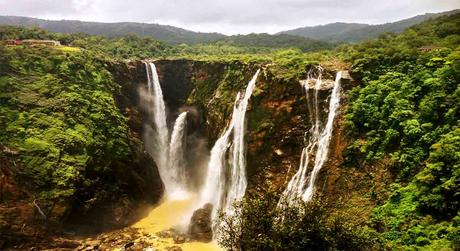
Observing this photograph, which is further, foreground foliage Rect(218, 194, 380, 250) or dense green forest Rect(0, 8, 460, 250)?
dense green forest Rect(0, 8, 460, 250)

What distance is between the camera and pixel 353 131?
25.9 metres

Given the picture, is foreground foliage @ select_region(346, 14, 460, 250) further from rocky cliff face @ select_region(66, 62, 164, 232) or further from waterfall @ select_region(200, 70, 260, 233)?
rocky cliff face @ select_region(66, 62, 164, 232)

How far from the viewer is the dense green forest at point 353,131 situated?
17.8 metres

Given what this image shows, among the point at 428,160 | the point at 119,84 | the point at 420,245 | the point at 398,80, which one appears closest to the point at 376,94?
the point at 398,80

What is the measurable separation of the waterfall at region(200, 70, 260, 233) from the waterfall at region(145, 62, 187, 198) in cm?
587

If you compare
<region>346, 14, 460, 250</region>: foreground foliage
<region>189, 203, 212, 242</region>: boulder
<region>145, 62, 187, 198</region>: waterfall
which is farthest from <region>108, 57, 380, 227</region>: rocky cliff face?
<region>189, 203, 212, 242</region>: boulder

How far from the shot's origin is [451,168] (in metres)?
19.0

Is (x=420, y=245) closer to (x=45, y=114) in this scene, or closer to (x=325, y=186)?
(x=325, y=186)

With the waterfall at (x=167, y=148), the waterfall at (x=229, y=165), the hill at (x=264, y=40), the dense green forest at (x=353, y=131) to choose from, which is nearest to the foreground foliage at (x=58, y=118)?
the dense green forest at (x=353, y=131)

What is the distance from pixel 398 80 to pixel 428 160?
Result: 725cm

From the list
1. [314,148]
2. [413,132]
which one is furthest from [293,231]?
[314,148]

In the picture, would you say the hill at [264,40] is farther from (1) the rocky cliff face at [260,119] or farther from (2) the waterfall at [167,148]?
(2) the waterfall at [167,148]

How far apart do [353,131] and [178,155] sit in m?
21.7

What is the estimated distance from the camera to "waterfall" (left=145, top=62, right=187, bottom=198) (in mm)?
41531
